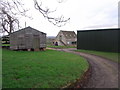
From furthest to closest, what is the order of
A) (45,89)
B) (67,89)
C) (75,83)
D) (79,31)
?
(79,31)
(75,83)
(67,89)
(45,89)

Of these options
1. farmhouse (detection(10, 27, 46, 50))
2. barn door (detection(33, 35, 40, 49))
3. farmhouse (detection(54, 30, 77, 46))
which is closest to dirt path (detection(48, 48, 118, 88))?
barn door (detection(33, 35, 40, 49))

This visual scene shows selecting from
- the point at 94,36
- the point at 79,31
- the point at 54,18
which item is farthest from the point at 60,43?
the point at 54,18

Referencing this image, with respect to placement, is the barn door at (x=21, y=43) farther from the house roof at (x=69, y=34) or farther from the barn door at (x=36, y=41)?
the house roof at (x=69, y=34)

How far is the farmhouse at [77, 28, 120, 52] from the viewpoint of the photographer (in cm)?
1869

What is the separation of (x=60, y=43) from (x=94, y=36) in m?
20.2

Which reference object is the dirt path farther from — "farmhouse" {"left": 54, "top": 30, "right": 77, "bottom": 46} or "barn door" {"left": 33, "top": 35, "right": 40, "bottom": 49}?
"farmhouse" {"left": 54, "top": 30, "right": 77, "bottom": 46}

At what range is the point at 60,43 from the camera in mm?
40156

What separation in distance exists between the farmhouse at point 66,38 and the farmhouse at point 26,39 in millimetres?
20356

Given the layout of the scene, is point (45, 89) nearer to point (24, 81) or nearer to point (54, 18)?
point (24, 81)

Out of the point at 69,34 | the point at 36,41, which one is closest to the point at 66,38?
the point at 69,34

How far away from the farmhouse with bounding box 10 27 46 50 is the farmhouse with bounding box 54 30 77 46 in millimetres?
20356

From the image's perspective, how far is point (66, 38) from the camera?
3825cm

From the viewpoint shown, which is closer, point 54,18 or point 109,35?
point 54,18

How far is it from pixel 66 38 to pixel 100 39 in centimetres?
1870
